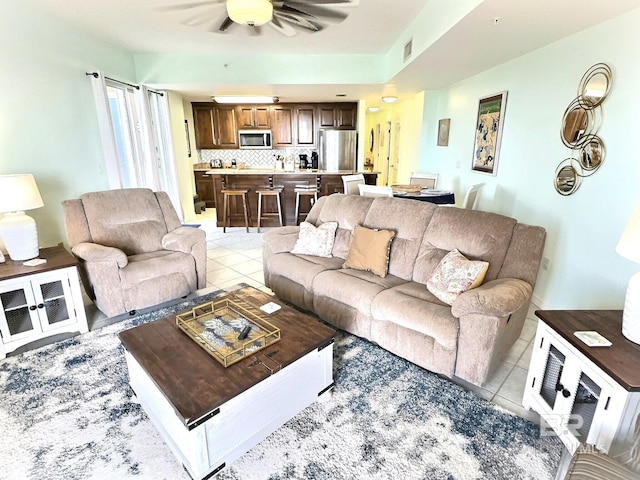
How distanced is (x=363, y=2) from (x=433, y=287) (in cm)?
253

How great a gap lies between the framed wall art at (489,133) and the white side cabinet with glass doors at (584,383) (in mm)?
2678

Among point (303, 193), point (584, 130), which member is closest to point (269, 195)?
point (303, 193)

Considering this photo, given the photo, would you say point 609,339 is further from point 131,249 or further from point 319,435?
point 131,249

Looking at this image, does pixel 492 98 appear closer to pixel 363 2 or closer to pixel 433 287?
pixel 363 2

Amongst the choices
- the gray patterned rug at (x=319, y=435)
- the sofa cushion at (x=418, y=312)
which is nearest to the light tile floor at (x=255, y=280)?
the gray patterned rug at (x=319, y=435)

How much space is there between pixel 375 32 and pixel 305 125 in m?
3.62

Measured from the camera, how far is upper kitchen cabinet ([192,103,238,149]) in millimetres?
7383

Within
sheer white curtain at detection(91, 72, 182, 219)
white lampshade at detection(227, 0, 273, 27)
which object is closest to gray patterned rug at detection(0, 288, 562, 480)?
white lampshade at detection(227, 0, 273, 27)

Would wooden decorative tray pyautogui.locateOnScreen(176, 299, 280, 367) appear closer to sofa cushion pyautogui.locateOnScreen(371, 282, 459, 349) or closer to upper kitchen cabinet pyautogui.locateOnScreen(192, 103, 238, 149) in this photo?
sofa cushion pyautogui.locateOnScreen(371, 282, 459, 349)

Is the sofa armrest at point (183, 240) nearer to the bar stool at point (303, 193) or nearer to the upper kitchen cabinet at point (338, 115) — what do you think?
the bar stool at point (303, 193)

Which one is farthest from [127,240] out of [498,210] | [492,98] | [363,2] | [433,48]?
[492,98]

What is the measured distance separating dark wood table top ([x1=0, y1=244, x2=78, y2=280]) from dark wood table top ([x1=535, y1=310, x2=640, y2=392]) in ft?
10.4

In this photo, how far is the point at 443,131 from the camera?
219 inches

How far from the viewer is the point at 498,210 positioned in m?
3.93
